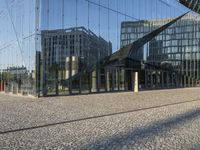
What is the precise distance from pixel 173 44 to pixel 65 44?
26.4 m

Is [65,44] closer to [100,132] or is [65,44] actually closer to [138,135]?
[100,132]

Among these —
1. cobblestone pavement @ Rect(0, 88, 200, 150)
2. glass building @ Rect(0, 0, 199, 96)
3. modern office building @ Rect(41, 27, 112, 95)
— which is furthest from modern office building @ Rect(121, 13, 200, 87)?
cobblestone pavement @ Rect(0, 88, 200, 150)

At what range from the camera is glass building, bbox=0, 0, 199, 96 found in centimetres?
2494

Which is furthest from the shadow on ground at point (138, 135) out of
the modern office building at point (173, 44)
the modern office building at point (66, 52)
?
the modern office building at point (173, 44)

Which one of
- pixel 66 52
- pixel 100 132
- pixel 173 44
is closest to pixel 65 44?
pixel 66 52

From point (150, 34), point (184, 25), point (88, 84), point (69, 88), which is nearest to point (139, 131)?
point (69, 88)

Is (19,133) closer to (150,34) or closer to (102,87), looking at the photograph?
(102,87)

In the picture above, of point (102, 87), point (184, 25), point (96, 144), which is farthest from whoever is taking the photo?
point (184, 25)

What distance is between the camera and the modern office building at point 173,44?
1444 inches

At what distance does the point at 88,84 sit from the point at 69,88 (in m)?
2.94

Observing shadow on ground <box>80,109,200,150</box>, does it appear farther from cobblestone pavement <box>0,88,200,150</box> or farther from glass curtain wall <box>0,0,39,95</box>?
glass curtain wall <box>0,0,39,95</box>

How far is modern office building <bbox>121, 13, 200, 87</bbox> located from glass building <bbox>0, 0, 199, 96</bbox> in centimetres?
38

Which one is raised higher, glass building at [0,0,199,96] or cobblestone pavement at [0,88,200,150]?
glass building at [0,0,199,96]

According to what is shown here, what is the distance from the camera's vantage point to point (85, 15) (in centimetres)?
2855
